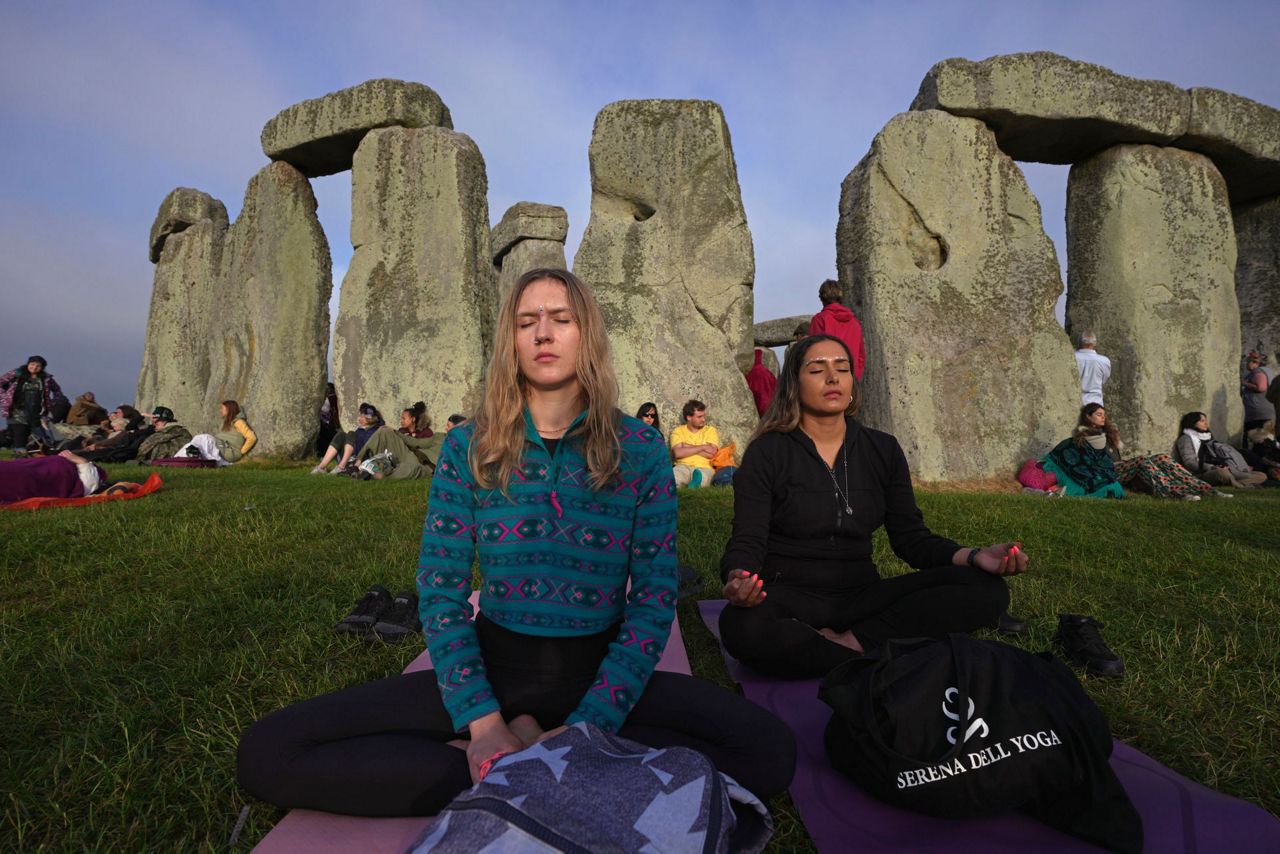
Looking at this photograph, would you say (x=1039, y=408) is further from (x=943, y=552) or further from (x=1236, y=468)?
(x=943, y=552)

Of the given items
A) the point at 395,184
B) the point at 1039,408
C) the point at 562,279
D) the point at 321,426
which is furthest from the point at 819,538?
the point at 321,426

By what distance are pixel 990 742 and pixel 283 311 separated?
11.6 m

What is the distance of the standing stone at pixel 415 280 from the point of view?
9945mm

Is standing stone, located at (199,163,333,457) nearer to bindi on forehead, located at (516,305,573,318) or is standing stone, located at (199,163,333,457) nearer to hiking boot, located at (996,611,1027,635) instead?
bindi on forehead, located at (516,305,573,318)

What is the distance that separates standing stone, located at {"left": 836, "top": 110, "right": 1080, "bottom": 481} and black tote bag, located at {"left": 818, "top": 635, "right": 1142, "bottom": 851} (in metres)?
6.76

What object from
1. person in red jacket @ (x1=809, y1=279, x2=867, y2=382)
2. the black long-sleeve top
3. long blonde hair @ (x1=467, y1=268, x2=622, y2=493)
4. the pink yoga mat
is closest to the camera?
the pink yoga mat

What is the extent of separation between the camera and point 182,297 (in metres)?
14.8

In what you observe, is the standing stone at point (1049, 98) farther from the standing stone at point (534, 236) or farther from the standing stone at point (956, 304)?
the standing stone at point (534, 236)

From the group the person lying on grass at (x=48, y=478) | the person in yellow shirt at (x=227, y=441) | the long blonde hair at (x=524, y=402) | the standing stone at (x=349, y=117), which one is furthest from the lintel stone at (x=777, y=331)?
the long blonde hair at (x=524, y=402)

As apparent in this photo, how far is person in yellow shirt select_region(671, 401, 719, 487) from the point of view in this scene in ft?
25.7

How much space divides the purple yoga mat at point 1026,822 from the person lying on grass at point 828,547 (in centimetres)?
61

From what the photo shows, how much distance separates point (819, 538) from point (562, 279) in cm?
156

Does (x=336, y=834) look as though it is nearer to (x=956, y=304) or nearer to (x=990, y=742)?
(x=990, y=742)

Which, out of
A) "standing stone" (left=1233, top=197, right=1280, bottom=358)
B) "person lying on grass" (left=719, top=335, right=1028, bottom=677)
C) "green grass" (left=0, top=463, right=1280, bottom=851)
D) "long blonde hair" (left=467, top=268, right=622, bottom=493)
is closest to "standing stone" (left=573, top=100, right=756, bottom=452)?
"green grass" (left=0, top=463, right=1280, bottom=851)
